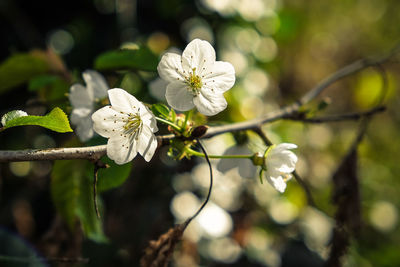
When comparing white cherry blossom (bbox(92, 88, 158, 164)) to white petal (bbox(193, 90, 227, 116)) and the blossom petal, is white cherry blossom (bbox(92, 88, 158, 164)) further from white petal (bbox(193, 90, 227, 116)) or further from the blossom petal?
the blossom petal

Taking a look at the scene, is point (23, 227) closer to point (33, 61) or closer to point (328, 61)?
point (33, 61)

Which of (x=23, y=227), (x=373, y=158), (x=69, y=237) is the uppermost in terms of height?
(x=69, y=237)

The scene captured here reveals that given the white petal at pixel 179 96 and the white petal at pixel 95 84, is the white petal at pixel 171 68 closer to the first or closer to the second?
the white petal at pixel 179 96

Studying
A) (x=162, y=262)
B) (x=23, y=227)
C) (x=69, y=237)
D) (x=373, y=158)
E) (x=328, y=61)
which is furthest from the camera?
(x=328, y=61)

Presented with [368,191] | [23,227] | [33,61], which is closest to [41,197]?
[23,227]

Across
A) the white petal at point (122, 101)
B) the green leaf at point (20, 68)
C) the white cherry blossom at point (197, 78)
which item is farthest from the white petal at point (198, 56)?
the green leaf at point (20, 68)

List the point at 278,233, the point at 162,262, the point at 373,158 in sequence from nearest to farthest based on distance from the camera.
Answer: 1. the point at 162,262
2. the point at 278,233
3. the point at 373,158

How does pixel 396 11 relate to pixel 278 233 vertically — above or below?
above
